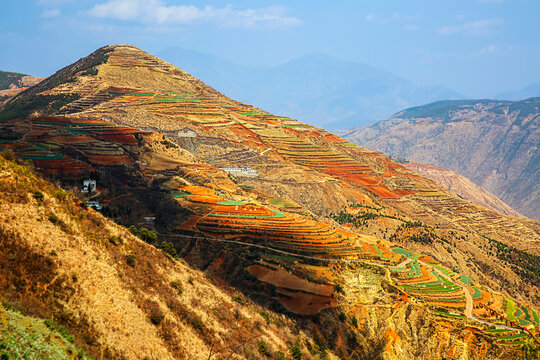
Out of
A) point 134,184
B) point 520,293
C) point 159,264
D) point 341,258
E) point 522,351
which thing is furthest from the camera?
point 520,293

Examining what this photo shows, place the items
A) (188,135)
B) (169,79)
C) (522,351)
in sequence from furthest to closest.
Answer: (169,79)
(188,135)
(522,351)

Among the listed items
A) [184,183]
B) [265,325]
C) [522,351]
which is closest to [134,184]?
[184,183]

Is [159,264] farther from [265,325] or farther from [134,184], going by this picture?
[134,184]

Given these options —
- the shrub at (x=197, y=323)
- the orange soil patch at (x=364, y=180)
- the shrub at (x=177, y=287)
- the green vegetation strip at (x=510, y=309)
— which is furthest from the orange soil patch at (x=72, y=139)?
the orange soil patch at (x=364, y=180)

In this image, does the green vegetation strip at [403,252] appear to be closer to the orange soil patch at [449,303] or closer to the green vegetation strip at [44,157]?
the orange soil patch at [449,303]

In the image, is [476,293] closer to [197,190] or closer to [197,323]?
[197,323]

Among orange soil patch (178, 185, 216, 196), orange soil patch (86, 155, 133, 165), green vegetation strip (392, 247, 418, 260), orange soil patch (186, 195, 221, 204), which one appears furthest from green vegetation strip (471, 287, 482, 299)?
orange soil patch (86, 155, 133, 165)
